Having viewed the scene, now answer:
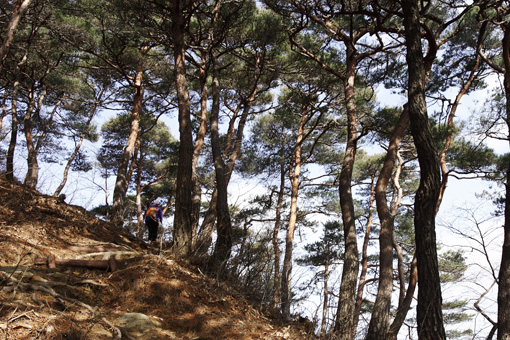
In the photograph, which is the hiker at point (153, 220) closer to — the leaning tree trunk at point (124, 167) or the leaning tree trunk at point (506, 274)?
the leaning tree trunk at point (124, 167)

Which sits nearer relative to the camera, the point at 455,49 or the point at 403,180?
the point at 455,49

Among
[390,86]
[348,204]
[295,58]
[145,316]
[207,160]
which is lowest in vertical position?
[145,316]

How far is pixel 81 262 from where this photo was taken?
366 centimetres

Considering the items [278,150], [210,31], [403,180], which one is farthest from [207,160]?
Result: [403,180]

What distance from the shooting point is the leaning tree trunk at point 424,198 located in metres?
3.94

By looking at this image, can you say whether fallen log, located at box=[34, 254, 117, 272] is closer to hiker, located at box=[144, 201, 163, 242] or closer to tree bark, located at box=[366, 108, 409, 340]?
hiker, located at box=[144, 201, 163, 242]

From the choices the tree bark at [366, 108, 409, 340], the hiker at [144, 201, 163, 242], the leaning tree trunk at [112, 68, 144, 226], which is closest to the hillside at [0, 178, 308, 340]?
the tree bark at [366, 108, 409, 340]

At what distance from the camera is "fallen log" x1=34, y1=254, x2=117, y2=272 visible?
3.43 m

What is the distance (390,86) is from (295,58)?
8.25ft

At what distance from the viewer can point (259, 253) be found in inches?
199

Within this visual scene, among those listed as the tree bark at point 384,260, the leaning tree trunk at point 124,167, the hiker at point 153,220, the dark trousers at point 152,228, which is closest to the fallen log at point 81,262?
the hiker at point 153,220

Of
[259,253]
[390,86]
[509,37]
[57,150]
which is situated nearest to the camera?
[259,253]

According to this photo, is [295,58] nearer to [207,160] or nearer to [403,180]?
[207,160]

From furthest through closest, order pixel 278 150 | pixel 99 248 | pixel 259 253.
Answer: pixel 278 150, pixel 259 253, pixel 99 248
